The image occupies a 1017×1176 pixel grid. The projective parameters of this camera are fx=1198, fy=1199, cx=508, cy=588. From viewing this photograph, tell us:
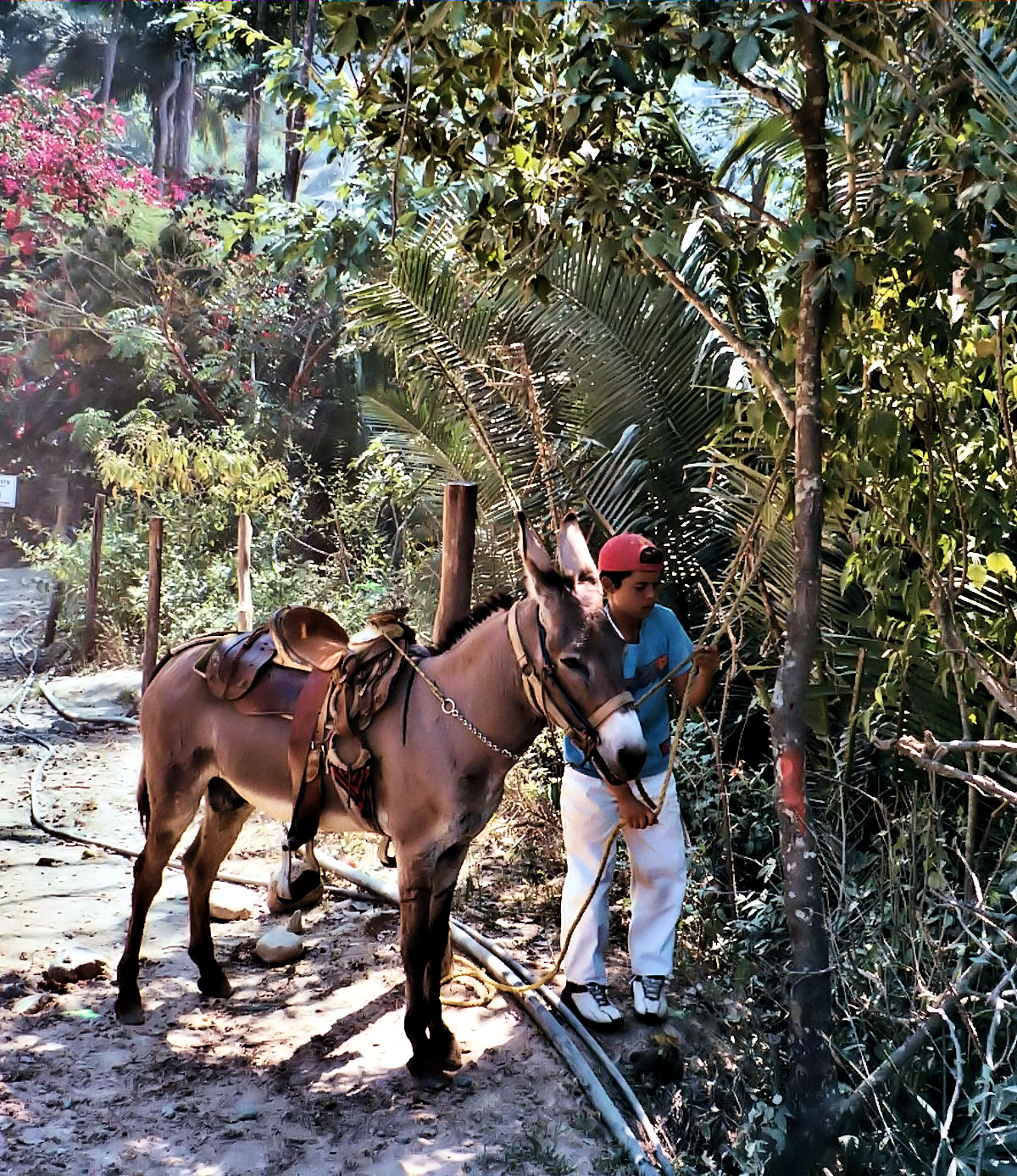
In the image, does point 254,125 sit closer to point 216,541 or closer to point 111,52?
point 111,52

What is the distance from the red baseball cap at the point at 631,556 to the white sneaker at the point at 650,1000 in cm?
163

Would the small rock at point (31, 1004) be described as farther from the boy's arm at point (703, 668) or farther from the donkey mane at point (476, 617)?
the boy's arm at point (703, 668)

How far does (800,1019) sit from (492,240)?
2.73 meters

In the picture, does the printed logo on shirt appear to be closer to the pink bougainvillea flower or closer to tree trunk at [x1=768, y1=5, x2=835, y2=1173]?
tree trunk at [x1=768, y1=5, x2=835, y2=1173]

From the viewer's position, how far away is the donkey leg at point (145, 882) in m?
4.77

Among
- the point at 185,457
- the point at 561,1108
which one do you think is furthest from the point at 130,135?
the point at 561,1108

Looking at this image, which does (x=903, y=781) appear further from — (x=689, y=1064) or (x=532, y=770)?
(x=532, y=770)

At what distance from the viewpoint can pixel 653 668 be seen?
456 centimetres

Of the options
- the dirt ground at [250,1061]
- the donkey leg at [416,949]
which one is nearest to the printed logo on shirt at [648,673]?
the donkey leg at [416,949]

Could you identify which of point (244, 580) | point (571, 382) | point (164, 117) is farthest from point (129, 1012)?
point (164, 117)

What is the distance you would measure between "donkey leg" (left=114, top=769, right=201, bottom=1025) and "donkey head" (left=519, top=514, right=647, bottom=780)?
1911 millimetres

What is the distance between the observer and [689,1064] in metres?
4.39

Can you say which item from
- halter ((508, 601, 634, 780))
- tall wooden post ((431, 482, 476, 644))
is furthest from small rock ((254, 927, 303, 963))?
halter ((508, 601, 634, 780))

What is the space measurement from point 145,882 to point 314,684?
3.68 ft
